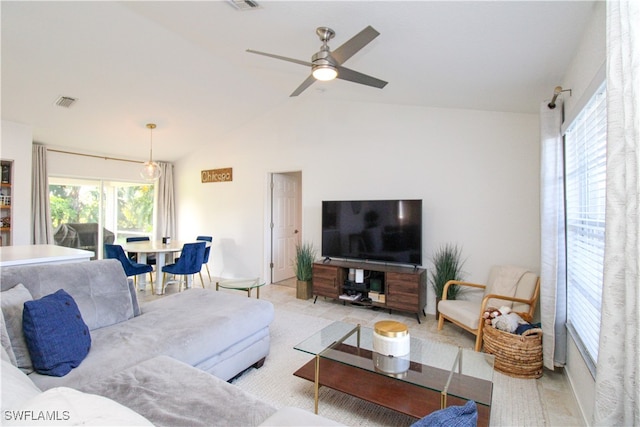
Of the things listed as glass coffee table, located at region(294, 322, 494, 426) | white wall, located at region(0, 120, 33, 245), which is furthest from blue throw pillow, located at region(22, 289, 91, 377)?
white wall, located at region(0, 120, 33, 245)

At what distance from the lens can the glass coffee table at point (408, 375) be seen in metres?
1.88

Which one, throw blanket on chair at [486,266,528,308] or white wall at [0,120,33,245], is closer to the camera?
throw blanket on chair at [486,266,528,308]

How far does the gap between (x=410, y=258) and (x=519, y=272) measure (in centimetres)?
117

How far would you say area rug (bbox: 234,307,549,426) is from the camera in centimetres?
208

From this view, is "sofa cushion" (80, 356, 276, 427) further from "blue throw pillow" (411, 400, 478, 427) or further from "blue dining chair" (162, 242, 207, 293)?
"blue dining chair" (162, 242, 207, 293)

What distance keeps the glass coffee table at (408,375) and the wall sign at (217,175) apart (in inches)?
171

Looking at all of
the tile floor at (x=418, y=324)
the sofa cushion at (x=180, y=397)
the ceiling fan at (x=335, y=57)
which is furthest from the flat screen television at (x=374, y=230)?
the sofa cushion at (x=180, y=397)

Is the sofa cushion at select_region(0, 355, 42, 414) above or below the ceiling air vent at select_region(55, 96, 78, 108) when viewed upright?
below

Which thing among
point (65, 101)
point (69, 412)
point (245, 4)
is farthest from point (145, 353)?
point (65, 101)

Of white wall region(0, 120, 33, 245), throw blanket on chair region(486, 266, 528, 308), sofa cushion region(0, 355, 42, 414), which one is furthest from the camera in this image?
white wall region(0, 120, 33, 245)

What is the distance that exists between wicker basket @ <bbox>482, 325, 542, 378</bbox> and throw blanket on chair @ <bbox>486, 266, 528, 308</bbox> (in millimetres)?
649

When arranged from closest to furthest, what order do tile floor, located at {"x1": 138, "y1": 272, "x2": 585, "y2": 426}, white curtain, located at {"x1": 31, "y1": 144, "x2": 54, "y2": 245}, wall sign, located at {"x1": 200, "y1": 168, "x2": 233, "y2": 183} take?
tile floor, located at {"x1": 138, "y1": 272, "x2": 585, "y2": 426}, white curtain, located at {"x1": 31, "y1": 144, "x2": 54, "y2": 245}, wall sign, located at {"x1": 200, "y1": 168, "x2": 233, "y2": 183}

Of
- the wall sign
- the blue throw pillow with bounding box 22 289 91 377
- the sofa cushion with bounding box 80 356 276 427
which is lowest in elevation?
the sofa cushion with bounding box 80 356 276 427

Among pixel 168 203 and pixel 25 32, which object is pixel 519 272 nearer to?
pixel 25 32
